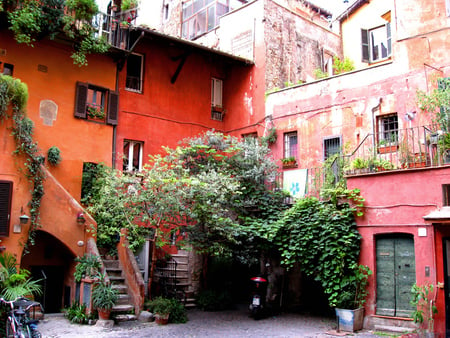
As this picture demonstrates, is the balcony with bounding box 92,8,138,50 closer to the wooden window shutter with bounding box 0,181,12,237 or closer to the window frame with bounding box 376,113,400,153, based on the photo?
the wooden window shutter with bounding box 0,181,12,237

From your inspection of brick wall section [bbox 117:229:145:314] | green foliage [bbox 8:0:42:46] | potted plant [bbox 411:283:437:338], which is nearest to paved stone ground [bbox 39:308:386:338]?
brick wall section [bbox 117:229:145:314]

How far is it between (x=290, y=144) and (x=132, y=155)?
5.73 meters

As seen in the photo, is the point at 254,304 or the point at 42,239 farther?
the point at 42,239

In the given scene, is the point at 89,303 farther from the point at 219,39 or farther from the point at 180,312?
the point at 219,39

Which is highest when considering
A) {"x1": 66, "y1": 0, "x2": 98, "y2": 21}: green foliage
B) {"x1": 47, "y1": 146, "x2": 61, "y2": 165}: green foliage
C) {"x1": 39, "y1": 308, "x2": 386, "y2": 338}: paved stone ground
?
{"x1": 66, "y1": 0, "x2": 98, "y2": 21}: green foliage

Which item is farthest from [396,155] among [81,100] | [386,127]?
[81,100]

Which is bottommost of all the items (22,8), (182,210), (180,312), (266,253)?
(180,312)

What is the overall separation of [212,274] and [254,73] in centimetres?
796

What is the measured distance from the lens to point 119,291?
12297 mm

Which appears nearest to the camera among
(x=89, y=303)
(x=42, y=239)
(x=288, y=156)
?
(x=89, y=303)

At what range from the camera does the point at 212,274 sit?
15359 mm

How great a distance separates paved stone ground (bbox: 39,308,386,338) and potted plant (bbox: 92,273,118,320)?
35cm

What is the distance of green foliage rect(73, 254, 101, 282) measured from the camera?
11.8 m

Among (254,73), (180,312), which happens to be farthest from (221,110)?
(180,312)
